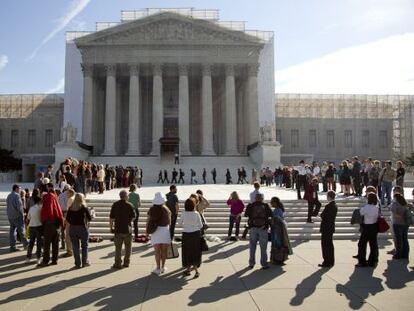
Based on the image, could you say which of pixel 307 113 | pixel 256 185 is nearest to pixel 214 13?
pixel 307 113

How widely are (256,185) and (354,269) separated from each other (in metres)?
3.89

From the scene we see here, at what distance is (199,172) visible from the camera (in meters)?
43.2

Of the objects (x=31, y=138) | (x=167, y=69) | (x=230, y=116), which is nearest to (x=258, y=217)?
(x=230, y=116)

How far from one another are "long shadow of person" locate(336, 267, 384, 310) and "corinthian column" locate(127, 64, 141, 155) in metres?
42.4

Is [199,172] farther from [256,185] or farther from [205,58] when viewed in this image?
[256,185]

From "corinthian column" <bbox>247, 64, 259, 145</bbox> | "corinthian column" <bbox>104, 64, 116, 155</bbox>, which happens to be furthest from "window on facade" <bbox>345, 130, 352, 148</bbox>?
"corinthian column" <bbox>104, 64, 116, 155</bbox>

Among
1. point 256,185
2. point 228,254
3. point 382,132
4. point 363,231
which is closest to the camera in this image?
point 363,231

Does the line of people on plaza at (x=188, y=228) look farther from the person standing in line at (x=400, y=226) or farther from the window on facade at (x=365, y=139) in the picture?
the window on facade at (x=365, y=139)

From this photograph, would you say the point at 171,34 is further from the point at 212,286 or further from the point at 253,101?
the point at 212,286

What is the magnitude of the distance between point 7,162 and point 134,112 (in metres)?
21.0

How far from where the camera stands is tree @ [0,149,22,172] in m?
58.9

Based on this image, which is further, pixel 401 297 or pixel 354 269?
pixel 354 269

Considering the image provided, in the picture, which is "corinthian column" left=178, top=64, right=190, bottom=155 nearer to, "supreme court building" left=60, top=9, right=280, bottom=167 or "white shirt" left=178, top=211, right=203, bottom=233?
"supreme court building" left=60, top=9, right=280, bottom=167

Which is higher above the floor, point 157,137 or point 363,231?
point 157,137
